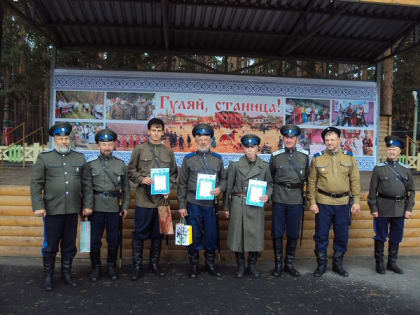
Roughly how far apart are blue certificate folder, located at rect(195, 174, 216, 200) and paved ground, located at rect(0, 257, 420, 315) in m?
1.03

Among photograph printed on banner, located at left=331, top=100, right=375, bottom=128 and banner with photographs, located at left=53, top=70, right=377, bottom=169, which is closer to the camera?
banner with photographs, located at left=53, top=70, right=377, bottom=169

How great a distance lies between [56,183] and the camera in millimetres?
4160

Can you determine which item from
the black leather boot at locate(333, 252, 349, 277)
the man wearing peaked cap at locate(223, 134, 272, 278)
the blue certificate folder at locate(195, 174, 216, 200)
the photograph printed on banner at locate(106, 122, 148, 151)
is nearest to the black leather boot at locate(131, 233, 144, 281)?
the blue certificate folder at locate(195, 174, 216, 200)

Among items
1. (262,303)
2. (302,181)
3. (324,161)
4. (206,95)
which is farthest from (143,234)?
(206,95)

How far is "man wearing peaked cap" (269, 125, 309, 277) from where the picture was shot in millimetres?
4672

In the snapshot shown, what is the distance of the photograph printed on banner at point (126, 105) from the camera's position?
7.58 meters

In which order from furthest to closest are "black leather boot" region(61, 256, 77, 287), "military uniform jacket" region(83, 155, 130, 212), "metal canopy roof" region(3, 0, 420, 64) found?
"metal canopy roof" region(3, 0, 420, 64)
"military uniform jacket" region(83, 155, 130, 212)
"black leather boot" region(61, 256, 77, 287)

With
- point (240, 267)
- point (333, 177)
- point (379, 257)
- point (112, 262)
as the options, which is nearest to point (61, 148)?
point (112, 262)

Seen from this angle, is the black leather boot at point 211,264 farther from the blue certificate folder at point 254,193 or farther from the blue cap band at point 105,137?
the blue cap band at point 105,137

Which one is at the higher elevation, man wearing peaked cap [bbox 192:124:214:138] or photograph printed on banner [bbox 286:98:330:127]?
photograph printed on banner [bbox 286:98:330:127]

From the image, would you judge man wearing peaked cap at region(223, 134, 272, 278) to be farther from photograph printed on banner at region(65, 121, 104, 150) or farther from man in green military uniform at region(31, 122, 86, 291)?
photograph printed on banner at region(65, 121, 104, 150)

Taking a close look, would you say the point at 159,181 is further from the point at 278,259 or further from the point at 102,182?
the point at 278,259

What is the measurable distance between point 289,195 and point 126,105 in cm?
433

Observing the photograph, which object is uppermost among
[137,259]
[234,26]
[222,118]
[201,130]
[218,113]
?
[234,26]
